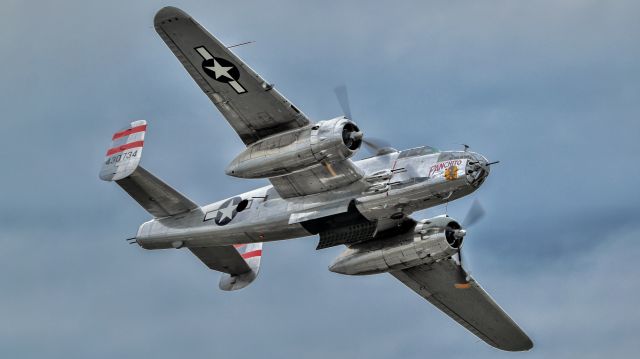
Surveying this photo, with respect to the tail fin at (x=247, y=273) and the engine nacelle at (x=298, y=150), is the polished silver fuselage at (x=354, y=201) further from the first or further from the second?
the tail fin at (x=247, y=273)

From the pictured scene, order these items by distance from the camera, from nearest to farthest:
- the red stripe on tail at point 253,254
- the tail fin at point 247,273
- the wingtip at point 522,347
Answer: the tail fin at point 247,273, the red stripe on tail at point 253,254, the wingtip at point 522,347

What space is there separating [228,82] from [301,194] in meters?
5.13

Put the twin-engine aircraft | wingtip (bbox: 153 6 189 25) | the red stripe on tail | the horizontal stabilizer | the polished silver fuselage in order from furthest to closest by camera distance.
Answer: the red stripe on tail, the horizontal stabilizer, the polished silver fuselage, the twin-engine aircraft, wingtip (bbox: 153 6 189 25)

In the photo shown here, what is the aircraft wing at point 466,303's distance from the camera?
155 feet

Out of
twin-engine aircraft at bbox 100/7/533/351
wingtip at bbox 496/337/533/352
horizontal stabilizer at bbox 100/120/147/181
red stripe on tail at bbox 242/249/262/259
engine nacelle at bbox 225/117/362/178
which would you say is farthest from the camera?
wingtip at bbox 496/337/533/352

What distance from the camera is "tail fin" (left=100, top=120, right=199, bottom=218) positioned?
4338cm

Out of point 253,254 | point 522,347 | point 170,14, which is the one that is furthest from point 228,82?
point 522,347

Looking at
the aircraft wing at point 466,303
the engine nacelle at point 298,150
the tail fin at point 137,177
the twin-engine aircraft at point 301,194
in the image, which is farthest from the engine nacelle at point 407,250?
the tail fin at point 137,177

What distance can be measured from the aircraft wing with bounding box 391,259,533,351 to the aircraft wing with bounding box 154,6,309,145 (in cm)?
989

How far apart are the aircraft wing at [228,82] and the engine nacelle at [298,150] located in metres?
0.49

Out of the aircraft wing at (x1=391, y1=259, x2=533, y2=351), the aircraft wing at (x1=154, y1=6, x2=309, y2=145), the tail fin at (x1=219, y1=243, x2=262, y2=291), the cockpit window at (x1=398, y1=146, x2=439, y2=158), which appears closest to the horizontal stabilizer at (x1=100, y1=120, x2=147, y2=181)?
the aircraft wing at (x1=154, y1=6, x2=309, y2=145)

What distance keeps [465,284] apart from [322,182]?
8258 millimetres

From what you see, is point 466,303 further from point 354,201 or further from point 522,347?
point 354,201

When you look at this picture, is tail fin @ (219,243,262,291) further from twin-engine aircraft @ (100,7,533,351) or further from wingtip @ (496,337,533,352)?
wingtip @ (496,337,533,352)
